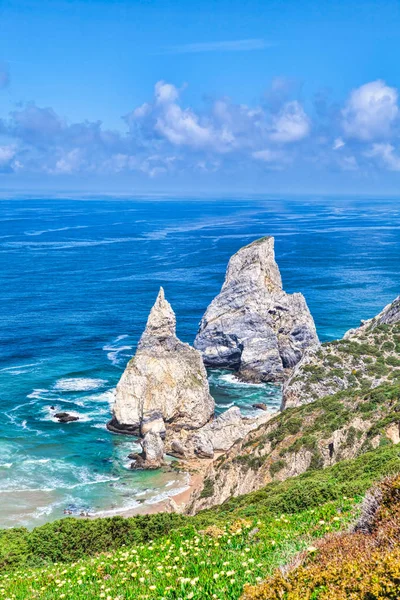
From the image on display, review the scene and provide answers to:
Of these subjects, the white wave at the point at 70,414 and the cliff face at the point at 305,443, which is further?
the white wave at the point at 70,414

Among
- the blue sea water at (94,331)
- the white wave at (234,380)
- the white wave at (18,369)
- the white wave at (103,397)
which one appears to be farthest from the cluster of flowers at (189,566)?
the white wave at (18,369)

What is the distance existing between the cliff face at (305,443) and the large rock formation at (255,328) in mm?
34115

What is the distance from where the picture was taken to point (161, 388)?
57000mm

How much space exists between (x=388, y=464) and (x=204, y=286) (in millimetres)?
104987

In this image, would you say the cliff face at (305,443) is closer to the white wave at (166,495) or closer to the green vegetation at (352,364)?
the white wave at (166,495)

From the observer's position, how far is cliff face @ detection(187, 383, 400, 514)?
32.5 m

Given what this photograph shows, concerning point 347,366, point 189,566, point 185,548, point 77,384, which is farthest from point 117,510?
point 189,566

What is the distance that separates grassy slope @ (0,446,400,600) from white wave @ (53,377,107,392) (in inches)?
1792

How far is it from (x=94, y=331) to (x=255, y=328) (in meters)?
29.1

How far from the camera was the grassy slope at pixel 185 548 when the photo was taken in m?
12.3

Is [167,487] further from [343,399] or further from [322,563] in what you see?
[322,563]

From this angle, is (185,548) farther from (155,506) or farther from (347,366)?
(347,366)

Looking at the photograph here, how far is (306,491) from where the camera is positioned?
20422 mm

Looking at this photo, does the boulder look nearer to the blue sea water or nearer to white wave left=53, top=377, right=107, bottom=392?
the blue sea water
